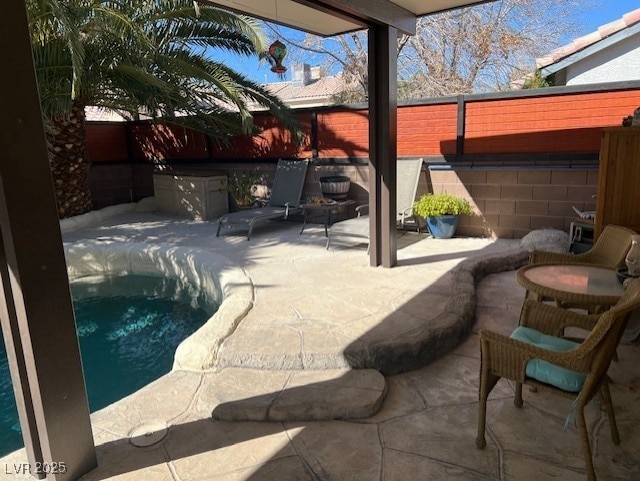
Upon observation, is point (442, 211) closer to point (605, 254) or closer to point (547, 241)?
point (547, 241)

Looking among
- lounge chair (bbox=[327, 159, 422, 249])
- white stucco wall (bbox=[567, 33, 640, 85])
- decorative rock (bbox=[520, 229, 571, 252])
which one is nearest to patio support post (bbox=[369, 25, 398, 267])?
lounge chair (bbox=[327, 159, 422, 249])

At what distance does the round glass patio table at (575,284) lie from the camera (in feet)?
7.86

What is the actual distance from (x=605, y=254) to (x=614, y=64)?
6.97m

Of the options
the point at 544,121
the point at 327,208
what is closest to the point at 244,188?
the point at 327,208

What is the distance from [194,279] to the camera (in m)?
5.45

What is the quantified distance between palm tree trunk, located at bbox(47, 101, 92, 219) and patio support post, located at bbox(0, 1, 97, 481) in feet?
20.5

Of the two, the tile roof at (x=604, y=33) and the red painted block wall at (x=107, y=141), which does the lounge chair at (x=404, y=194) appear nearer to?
the tile roof at (x=604, y=33)

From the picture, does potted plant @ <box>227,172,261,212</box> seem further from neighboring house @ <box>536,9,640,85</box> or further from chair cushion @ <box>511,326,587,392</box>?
chair cushion @ <box>511,326,587,392</box>

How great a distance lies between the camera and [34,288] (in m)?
1.74

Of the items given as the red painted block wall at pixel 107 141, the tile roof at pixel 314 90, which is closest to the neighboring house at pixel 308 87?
the tile roof at pixel 314 90

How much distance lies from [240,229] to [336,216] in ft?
5.10

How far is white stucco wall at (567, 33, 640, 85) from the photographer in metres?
7.96

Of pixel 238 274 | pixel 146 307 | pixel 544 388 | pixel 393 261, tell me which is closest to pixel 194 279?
pixel 146 307

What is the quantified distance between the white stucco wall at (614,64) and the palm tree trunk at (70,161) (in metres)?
9.28
